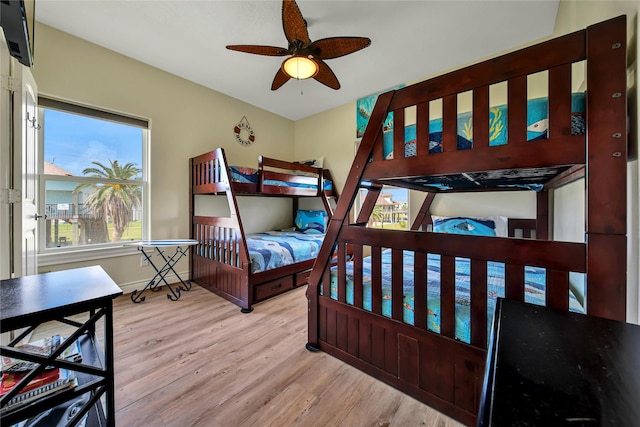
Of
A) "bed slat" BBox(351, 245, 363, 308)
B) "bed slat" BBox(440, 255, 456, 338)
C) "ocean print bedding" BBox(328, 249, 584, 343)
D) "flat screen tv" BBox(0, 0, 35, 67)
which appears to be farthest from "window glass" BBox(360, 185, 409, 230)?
"flat screen tv" BBox(0, 0, 35, 67)

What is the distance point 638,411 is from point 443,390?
42.7 inches

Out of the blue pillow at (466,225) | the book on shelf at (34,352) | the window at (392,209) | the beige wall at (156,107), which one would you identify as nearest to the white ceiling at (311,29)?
the beige wall at (156,107)

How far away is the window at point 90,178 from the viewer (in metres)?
2.42

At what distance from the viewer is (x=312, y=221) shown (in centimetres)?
415

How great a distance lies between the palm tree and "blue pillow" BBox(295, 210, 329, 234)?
89.0 inches

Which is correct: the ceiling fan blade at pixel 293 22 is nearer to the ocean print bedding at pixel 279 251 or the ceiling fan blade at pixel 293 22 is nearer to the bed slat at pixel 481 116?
the bed slat at pixel 481 116

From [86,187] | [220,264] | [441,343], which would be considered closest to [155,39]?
[86,187]

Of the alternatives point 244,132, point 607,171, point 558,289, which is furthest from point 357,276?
point 244,132

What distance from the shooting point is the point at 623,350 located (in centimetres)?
51

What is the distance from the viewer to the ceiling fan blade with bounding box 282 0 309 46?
1.70m

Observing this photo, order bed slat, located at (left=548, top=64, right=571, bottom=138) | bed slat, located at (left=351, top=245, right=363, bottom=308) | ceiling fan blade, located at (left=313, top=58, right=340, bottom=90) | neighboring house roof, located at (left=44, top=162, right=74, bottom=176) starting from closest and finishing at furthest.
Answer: bed slat, located at (left=548, top=64, right=571, bottom=138), bed slat, located at (left=351, top=245, right=363, bottom=308), ceiling fan blade, located at (left=313, top=58, right=340, bottom=90), neighboring house roof, located at (left=44, top=162, right=74, bottom=176)

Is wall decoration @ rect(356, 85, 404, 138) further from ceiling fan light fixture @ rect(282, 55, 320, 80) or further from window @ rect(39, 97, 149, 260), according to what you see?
window @ rect(39, 97, 149, 260)

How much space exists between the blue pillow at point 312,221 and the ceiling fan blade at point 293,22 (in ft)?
8.26

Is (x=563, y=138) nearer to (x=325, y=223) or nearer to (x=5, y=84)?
(x=5, y=84)
